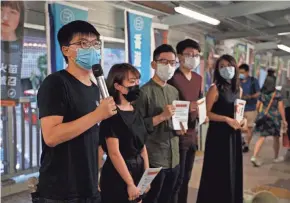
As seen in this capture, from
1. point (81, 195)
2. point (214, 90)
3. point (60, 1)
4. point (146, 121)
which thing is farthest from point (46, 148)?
point (60, 1)

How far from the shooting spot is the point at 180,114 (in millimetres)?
2391

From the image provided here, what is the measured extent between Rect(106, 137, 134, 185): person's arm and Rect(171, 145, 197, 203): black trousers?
30.8 inches

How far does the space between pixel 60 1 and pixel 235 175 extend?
9.26 feet

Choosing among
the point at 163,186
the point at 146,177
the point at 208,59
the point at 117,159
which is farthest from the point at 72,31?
the point at 208,59

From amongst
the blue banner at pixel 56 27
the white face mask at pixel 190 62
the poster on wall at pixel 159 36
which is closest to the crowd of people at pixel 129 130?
the white face mask at pixel 190 62

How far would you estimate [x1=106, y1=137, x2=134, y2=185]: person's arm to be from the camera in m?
1.82

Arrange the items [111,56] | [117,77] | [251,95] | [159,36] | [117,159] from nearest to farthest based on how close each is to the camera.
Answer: [117,159] → [117,77] → [111,56] → [159,36] → [251,95]

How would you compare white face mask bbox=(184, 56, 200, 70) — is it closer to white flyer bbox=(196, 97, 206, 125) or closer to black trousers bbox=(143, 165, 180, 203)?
white flyer bbox=(196, 97, 206, 125)

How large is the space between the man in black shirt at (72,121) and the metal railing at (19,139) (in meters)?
2.78

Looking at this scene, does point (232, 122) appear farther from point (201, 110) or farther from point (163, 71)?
point (163, 71)

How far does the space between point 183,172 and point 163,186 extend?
0.31 meters

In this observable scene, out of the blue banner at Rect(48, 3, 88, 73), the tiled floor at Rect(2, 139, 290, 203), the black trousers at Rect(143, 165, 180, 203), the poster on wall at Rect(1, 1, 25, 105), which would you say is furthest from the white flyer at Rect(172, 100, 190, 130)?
the poster on wall at Rect(1, 1, 25, 105)

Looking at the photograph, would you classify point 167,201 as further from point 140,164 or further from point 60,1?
point 60,1

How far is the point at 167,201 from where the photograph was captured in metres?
2.36
